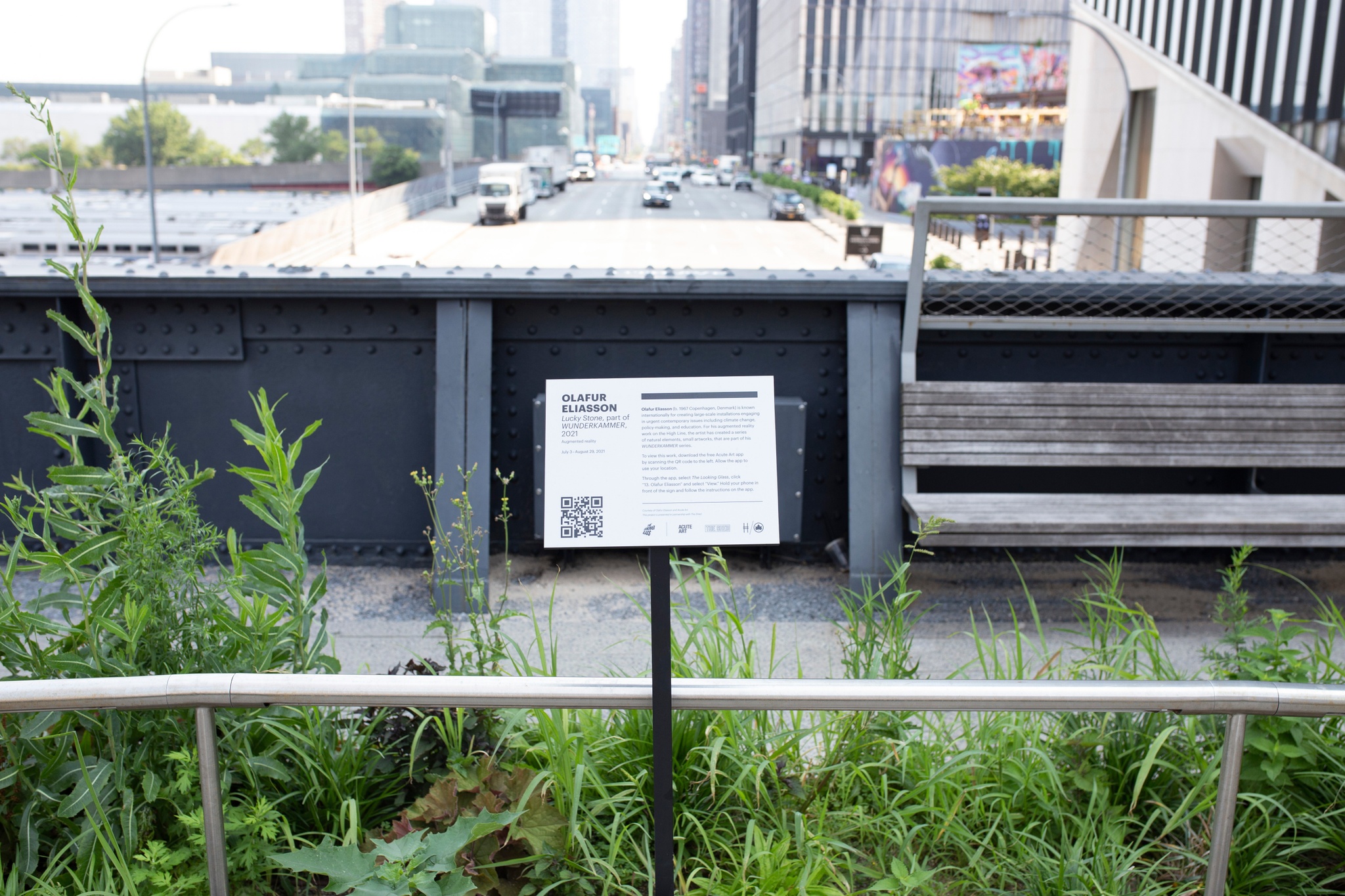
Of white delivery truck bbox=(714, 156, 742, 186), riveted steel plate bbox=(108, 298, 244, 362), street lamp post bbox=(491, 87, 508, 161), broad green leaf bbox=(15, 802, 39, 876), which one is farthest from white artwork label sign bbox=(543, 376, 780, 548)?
white delivery truck bbox=(714, 156, 742, 186)

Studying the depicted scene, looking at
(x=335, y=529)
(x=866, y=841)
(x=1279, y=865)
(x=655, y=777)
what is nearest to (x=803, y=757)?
(x=866, y=841)

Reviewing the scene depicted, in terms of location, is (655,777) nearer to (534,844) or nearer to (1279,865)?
(534,844)

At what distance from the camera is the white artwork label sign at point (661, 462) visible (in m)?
2.09

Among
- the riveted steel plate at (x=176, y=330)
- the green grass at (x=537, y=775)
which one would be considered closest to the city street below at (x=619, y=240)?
the riveted steel plate at (x=176, y=330)

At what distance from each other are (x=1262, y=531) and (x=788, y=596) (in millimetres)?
1925

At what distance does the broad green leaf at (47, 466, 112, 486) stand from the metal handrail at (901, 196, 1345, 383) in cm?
298

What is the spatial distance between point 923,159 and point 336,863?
6544cm

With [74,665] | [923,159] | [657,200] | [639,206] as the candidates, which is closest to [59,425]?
[74,665]

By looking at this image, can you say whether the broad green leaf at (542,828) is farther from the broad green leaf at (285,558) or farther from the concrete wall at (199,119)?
the concrete wall at (199,119)

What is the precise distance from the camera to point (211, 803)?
2.14m

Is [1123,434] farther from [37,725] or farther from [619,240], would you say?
[619,240]

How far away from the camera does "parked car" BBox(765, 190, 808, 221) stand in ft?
193

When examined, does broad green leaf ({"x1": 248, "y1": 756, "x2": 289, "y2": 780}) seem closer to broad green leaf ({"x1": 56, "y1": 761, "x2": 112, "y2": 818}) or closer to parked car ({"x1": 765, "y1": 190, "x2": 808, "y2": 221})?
broad green leaf ({"x1": 56, "y1": 761, "x2": 112, "y2": 818})

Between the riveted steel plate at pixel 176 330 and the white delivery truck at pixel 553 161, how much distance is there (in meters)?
81.5
